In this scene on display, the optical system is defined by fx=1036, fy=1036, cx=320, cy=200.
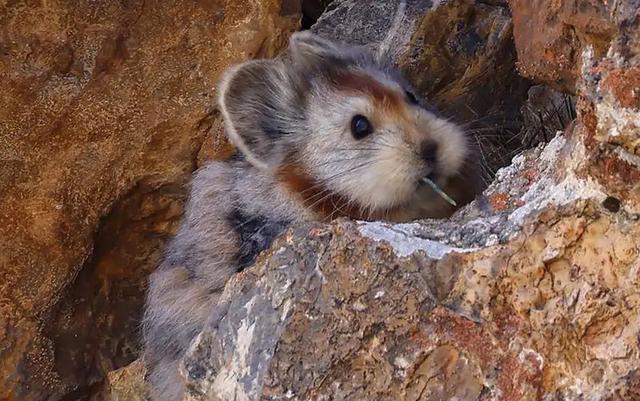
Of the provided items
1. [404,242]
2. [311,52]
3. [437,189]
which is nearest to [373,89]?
[311,52]

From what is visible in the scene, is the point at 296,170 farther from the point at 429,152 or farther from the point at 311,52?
the point at 429,152

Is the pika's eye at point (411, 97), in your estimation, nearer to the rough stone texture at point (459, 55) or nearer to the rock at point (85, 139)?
the rough stone texture at point (459, 55)

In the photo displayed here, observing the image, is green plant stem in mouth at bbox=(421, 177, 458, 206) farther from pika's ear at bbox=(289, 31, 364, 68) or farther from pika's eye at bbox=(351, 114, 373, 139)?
pika's ear at bbox=(289, 31, 364, 68)

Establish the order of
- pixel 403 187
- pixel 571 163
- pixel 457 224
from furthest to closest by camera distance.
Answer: pixel 403 187 → pixel 457 224 → pixel 571 163

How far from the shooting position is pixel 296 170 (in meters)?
4.95

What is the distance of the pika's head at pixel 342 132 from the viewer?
14.9 ft

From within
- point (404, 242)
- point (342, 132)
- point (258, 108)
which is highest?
point (404, 242)

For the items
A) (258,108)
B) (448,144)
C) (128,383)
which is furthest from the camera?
(128,383)

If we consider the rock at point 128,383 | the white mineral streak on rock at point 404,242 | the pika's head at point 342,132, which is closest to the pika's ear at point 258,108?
the pika's head at point 342,132

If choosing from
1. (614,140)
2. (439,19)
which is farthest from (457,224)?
(439,19)

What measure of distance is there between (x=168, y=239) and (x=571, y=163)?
133 inches

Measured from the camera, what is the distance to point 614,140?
2.87m

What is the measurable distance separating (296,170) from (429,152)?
2.42ft

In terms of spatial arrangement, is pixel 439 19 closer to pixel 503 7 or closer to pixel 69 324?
pixel 503 7
